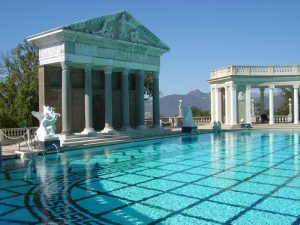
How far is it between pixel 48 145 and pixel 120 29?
9274 mm

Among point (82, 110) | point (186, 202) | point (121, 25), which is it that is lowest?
point (186, 202)

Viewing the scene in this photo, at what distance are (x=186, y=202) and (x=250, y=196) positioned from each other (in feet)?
4.72

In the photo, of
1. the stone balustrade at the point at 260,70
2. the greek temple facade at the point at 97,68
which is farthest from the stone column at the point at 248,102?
the greek temple facade at the point at 97,68

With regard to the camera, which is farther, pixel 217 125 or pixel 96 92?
pixel 217 125

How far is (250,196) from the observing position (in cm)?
739

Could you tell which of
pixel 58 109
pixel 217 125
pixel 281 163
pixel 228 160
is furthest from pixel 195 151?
pixel 217 125

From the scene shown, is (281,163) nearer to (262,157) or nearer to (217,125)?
(262,157)

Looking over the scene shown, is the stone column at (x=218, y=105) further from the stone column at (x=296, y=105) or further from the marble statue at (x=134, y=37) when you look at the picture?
the marble statue at (x=134, y=37)

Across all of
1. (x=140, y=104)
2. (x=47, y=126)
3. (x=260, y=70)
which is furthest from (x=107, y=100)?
(x=260, y=70)

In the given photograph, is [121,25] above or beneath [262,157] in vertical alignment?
above

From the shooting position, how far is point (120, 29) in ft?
70.3

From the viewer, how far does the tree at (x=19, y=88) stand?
2355 cm

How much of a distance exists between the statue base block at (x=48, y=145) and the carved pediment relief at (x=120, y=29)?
604 cm

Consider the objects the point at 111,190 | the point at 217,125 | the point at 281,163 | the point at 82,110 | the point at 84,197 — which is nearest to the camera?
the point at 84,197
